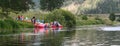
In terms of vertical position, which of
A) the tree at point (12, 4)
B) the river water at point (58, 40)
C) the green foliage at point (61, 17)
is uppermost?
the tree at point (12, 4)

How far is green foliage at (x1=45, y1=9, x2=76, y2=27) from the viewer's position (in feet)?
268

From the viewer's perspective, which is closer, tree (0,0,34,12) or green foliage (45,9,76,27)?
tree (0,0,34,12)

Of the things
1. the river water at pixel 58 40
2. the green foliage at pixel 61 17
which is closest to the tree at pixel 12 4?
the river water at pixel 58 40

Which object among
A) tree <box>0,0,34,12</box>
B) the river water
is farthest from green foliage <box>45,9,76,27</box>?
the river water

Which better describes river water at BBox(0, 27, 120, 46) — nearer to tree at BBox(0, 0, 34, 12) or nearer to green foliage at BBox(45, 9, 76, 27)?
tree at BBox(0, 0, 34, 12)

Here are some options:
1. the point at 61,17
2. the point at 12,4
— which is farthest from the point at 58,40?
the point at 61,17

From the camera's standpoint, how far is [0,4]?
172ft

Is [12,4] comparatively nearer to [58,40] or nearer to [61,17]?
[58,40]

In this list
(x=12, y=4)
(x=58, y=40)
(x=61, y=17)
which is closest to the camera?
(x=58, y=40)

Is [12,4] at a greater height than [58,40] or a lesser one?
greater

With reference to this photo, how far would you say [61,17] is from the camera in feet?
269

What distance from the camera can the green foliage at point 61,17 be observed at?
268ft

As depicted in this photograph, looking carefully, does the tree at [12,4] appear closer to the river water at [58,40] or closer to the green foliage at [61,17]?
the river water at [58,40]

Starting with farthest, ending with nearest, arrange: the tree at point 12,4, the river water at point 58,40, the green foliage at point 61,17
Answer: the green foliage at point 61,17 < the tree at point 12,4 < the river water at point 58,40
